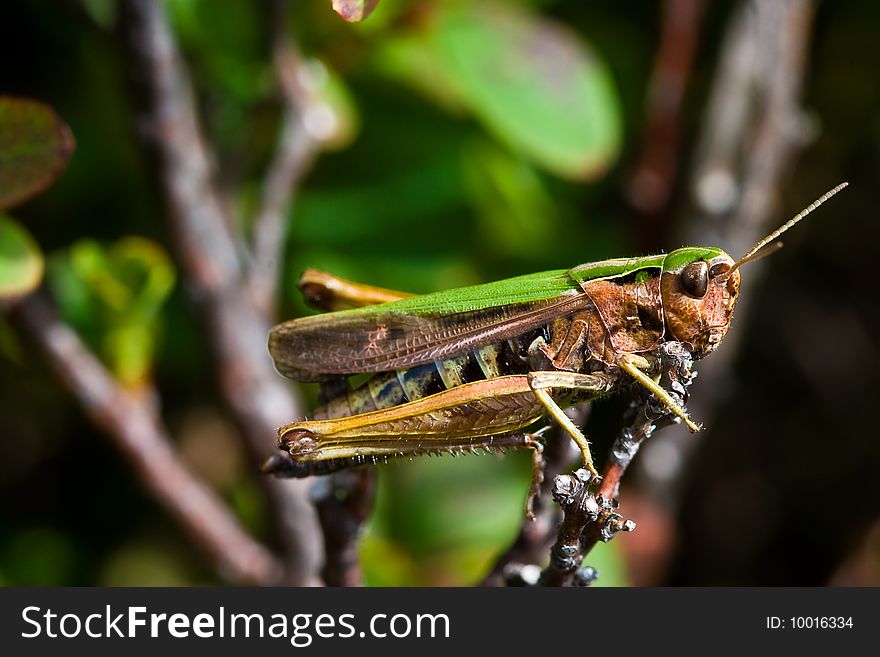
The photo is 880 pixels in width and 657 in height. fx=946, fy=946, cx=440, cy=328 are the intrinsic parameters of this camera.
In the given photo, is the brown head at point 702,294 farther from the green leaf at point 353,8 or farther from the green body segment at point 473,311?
the green leaf at point 353,8

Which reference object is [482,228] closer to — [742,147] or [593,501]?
[742,147]

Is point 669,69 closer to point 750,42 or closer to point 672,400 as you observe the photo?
point 750,42

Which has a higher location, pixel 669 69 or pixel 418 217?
pixel 669 69

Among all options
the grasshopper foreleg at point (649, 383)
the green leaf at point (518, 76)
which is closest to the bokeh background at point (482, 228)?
the green leaf at point (518, 76)

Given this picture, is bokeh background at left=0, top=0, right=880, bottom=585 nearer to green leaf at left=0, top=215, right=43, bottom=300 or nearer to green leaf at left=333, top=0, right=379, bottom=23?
green leaf at left=0, top=215, right=43, bottom=300

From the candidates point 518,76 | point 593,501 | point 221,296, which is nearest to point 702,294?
point 593,501

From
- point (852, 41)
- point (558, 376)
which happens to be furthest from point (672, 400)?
point (852, 41)

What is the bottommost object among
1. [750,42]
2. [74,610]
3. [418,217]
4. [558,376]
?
[74,610]
